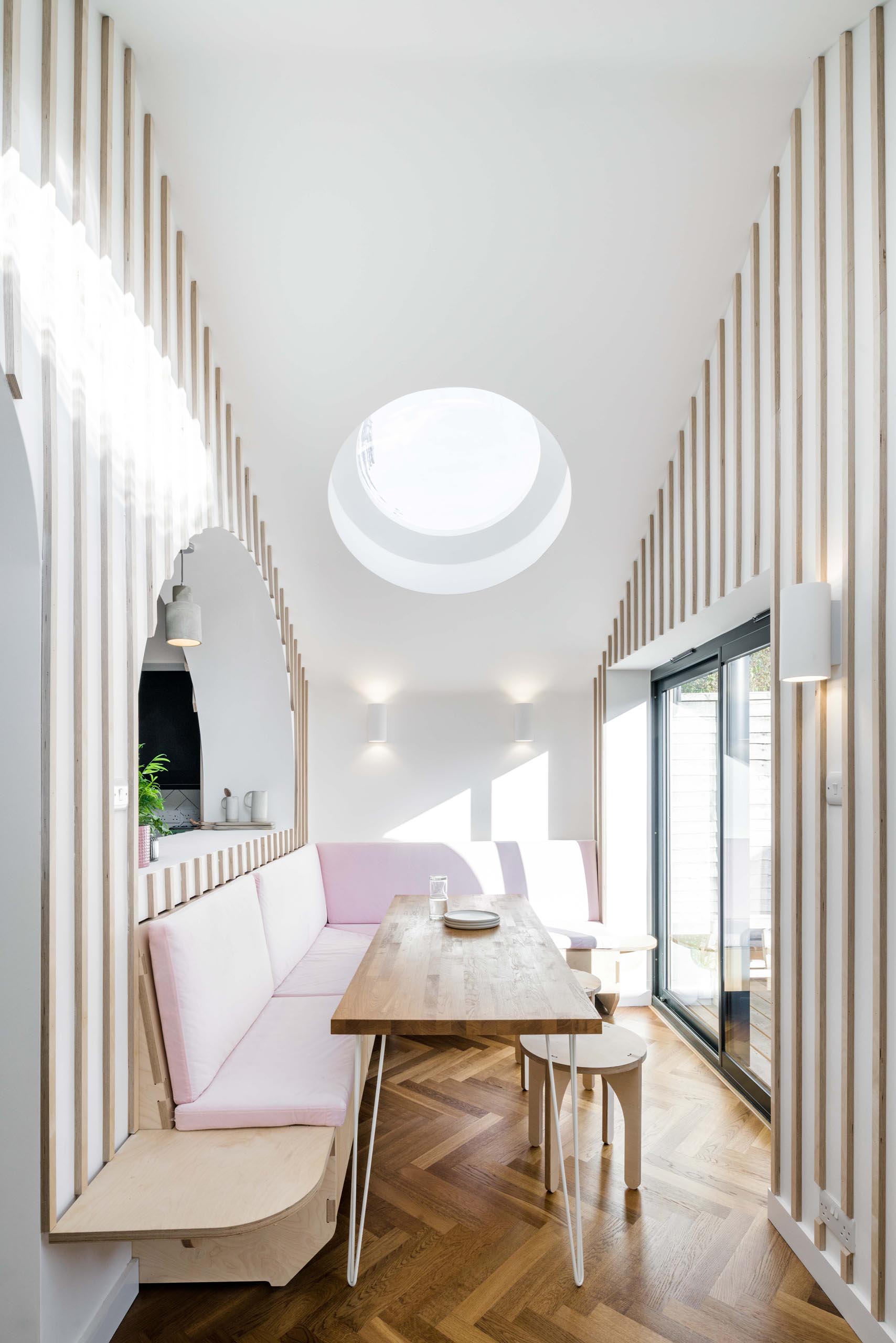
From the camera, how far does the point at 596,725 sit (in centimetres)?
480

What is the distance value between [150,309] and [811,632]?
7.07ft

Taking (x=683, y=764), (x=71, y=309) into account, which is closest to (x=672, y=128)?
(x=71, y=309)

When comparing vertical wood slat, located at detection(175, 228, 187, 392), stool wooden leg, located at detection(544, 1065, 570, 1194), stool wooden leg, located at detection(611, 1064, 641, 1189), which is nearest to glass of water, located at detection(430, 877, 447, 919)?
stool wooden leg, located at detection(544, 1065, 570, 1194)

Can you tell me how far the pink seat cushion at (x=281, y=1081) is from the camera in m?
2.10

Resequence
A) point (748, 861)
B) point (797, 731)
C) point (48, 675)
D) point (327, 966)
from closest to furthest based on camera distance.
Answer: point (48, 675)
point (797, 731)
point (748, 861)
point (327, 966)

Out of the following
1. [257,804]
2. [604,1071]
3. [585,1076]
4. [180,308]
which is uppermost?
[180,308]

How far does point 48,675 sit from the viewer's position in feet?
5.71

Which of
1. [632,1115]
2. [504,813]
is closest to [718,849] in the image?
[632,1115]

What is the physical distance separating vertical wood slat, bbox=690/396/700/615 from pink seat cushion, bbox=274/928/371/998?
6.58 feet

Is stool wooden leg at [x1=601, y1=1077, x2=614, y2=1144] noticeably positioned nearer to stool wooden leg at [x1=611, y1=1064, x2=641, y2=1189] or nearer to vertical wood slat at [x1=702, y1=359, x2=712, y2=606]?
stool wooden leg at [x1=611, y1=1064, x2=641, y2=1189]

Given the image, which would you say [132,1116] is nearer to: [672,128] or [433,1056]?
[433,1056]

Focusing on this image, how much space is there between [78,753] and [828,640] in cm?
188

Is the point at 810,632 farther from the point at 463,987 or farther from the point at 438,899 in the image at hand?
the point at 438,899

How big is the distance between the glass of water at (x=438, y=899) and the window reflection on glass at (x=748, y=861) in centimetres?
122
